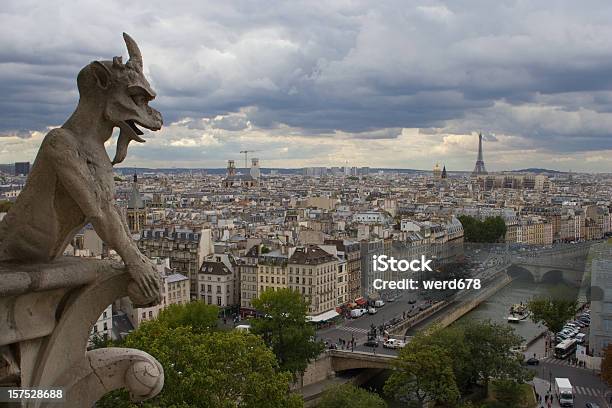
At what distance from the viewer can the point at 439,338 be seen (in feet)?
107

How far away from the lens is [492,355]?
3269 centimetres

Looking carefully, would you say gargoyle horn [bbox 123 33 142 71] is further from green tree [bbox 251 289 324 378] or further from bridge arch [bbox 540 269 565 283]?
bridge arch [bbox 540 269 565 283]

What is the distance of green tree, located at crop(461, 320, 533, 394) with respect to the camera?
105 feet

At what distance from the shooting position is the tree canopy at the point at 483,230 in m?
87.3

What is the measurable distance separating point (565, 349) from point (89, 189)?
1568 inches

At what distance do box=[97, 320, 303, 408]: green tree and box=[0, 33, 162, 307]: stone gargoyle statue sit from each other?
10.5m

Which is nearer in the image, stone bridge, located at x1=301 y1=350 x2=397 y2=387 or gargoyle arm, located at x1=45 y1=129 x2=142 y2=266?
gargoyle arm, located at x1=45 y1=129 x2=142 y2=266

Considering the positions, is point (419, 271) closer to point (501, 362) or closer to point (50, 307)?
point (501, 362)

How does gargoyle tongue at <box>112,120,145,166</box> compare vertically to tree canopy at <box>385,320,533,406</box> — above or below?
above

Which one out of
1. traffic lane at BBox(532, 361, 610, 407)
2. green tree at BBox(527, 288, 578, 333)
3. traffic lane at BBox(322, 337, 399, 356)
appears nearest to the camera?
traffic lane at BBox(532, 361, 610, 407)

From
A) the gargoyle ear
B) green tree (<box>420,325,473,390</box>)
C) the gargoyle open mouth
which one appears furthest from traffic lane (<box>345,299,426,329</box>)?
the gargoyle ear

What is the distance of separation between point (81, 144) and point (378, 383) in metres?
35.0

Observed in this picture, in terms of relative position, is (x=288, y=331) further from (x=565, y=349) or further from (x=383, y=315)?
(x=383, y=315)

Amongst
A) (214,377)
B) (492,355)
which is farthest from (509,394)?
(214,377)
